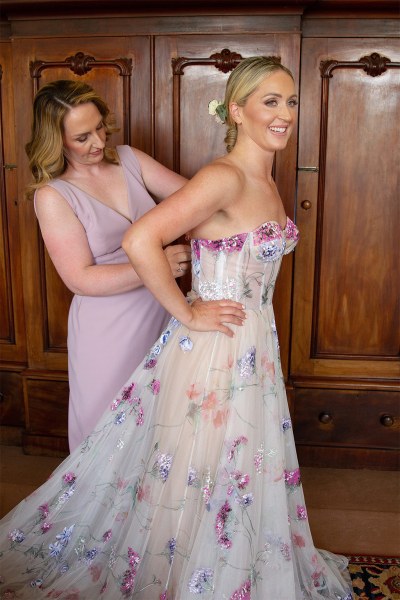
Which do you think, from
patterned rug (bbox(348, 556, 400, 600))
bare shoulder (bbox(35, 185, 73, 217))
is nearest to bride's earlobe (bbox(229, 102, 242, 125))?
bare shoulder (bbox(35, 185, 73, 217))

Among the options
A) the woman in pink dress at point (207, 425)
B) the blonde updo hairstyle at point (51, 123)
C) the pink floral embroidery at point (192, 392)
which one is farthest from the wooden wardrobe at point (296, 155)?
the pink floral embroidery at point (192, 392)

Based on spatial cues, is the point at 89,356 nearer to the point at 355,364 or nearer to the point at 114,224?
the point at 114,224

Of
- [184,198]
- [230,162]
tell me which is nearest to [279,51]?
[230,162]

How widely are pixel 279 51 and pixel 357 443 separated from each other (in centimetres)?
166

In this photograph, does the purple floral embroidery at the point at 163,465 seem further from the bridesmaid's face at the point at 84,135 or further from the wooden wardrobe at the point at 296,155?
the wooden wardrobe at the point at 296,155

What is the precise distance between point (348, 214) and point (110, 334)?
3.77 feet

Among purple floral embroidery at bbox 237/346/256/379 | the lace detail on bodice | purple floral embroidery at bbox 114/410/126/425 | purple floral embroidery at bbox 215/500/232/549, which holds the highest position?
the lace detail on bodice

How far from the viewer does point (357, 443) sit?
8.97ft

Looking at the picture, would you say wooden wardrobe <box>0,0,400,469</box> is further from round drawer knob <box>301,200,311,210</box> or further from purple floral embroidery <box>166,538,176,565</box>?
purple floral embroidery <box>166,538,176,565</box>

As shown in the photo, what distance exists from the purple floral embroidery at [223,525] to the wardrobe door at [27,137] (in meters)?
1.37

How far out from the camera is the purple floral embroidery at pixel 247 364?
63.8 inches

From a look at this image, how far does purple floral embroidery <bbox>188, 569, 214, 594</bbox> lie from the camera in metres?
1.54

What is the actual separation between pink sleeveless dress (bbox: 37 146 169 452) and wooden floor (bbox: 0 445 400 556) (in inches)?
30.5

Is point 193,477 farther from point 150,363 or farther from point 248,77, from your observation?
point 248,77
